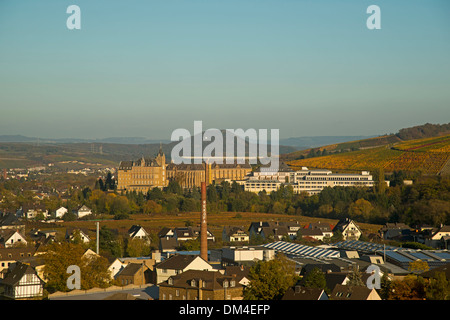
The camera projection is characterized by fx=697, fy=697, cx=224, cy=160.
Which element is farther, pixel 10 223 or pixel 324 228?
pixel 10 223

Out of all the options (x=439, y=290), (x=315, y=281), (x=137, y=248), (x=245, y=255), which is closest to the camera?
(x=439, y=290)

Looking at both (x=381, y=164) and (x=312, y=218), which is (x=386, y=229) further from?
(x=381, y=164)

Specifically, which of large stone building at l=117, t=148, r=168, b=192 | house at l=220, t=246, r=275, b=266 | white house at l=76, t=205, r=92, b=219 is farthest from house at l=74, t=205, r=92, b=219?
house at l=220, t=246, r=275, b=266

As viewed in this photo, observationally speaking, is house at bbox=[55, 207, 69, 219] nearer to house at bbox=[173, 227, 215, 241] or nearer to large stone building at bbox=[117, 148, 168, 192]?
house at bbox=[173, 227, 215, 241]

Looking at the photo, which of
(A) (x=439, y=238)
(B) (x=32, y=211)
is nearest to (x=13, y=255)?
(A) (x=439, y=238)

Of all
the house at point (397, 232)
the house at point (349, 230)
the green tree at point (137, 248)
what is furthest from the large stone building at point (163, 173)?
the green tree at point (137, 248)

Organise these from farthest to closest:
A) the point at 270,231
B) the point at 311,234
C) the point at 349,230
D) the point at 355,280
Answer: the point at 349,230
the point at 311,234
the point at 270,231
the point at 355,280

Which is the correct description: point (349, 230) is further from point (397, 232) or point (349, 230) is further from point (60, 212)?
point (60, 212)

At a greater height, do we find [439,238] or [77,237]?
[77,237]
